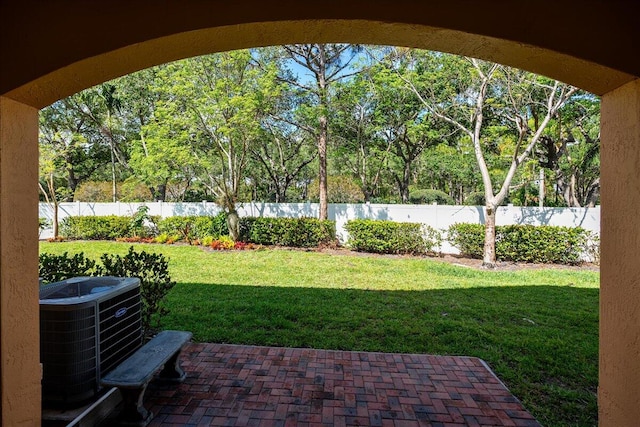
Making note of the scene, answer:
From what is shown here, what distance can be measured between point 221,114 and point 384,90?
234 inches

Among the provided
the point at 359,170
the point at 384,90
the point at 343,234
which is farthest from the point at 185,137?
the point at 359,170

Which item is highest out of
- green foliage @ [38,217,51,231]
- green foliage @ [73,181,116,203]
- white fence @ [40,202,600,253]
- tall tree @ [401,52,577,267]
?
tall tree @ [401,52,577,267]

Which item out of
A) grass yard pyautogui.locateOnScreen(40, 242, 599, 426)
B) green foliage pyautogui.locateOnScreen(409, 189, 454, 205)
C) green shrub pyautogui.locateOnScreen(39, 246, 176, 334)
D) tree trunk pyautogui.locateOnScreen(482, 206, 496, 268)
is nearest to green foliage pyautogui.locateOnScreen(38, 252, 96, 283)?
green shrub pyautogui.locateOnScreen(39, 246, 176, 334)

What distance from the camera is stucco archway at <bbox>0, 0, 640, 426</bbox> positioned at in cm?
149

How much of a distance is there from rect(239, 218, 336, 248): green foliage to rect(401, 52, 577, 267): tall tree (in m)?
4.68

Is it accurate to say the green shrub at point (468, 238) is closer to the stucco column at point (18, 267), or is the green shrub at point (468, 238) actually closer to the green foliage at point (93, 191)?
the stucco column at point (18, 267)

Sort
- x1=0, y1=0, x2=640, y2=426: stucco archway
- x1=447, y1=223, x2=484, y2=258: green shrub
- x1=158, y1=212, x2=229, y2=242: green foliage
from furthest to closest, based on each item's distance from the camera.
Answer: x1=158, y1=212, x2=229, y2=242: green foliage → x1=447, y1=223, x2=484, y2=258: green shrub → x1=0, y1=0, x2=640, y2=426: stucco archway

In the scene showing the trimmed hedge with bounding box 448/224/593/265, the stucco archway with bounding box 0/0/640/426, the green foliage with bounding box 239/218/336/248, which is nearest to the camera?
the stucco archway with bounding box 0/0/640/426

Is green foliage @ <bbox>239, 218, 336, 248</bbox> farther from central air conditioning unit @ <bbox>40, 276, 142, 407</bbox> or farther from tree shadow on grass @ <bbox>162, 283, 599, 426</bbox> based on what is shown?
central air conditioning unit @ <bbox>40, 276, 142, 407</bbox>

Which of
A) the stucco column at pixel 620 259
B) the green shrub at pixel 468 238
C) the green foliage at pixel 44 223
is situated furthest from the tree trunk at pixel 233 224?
the stucco column at pixel 620 259

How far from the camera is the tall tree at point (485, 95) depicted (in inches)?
329

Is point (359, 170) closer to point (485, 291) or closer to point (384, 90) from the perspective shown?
point (384, 90)

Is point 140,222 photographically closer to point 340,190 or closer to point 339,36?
point 339,36

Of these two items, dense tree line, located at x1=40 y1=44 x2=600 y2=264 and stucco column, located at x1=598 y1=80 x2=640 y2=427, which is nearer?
stucco column, located at x1=598 y1=80 x2=640 y2=427
